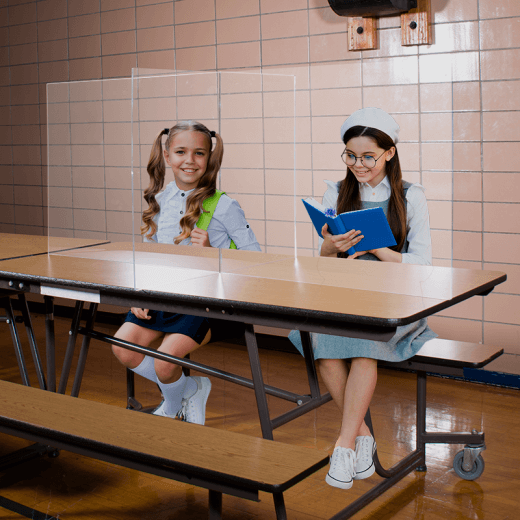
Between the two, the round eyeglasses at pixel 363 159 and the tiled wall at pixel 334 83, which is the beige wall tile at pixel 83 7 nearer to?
the tiled wall at pixel 334 83

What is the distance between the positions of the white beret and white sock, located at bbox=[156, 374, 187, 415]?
1.11 metres

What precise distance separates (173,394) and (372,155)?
1161 mm

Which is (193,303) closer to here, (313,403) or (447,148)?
(313,403)

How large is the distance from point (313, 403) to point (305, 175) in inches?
32.5

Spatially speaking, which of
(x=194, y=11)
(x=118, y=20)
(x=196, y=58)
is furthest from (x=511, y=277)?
(x=118, y=20)

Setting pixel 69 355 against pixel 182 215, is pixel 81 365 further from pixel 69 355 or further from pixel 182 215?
pixel 182 215

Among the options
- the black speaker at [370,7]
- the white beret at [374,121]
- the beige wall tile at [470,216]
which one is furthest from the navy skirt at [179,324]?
the black speaker at [370,7]

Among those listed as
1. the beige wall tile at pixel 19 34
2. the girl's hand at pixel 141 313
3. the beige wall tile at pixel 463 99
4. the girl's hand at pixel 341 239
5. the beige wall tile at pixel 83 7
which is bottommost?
the girl's hand at pixel 141 313

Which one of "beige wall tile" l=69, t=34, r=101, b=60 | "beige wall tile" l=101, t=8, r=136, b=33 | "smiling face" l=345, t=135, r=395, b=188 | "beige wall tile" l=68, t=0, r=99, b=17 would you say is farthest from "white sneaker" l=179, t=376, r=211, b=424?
"beige wall tile" l=68, t=0, r=99, b=17

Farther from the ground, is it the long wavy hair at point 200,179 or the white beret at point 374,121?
the white beret at point 374,121

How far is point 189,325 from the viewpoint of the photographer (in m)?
2.63

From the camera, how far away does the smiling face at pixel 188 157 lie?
2225 millimetres

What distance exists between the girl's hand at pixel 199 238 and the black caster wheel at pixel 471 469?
1172mm

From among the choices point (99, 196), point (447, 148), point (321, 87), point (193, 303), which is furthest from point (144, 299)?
point (321, 87)
